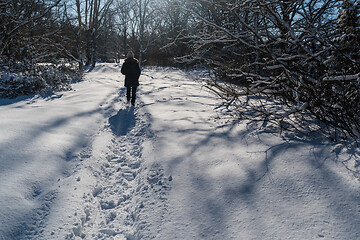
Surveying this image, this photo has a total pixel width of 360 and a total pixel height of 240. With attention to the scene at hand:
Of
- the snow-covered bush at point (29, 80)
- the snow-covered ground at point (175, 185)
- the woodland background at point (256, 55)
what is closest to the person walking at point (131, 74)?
the woodland background at point (256, 55)

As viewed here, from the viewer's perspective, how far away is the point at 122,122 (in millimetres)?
5395

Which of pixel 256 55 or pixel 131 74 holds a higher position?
pixel 256 55

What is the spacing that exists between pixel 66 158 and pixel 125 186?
1.05 m

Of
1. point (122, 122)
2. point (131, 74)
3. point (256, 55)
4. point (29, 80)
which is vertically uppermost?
point (256, 55)

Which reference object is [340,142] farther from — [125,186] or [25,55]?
[25,55]

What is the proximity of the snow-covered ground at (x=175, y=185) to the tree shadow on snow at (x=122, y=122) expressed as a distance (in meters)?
0.67

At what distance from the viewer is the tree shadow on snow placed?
477 centimetres

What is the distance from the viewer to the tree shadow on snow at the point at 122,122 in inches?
188

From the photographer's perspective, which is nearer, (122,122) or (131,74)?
(122,122)

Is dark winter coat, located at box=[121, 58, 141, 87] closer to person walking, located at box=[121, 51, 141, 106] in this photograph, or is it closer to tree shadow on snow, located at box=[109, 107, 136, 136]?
person walking, located at box=[121, 51, 141, 106]

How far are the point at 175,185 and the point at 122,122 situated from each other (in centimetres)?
324

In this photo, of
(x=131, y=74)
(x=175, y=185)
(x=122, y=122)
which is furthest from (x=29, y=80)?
(x=175, y=185)

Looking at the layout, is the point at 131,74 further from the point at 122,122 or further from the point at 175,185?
the point at 175,185

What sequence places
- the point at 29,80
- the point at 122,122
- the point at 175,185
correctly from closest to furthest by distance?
the point at 175,185, the point at 122,122, the point at 29,80
